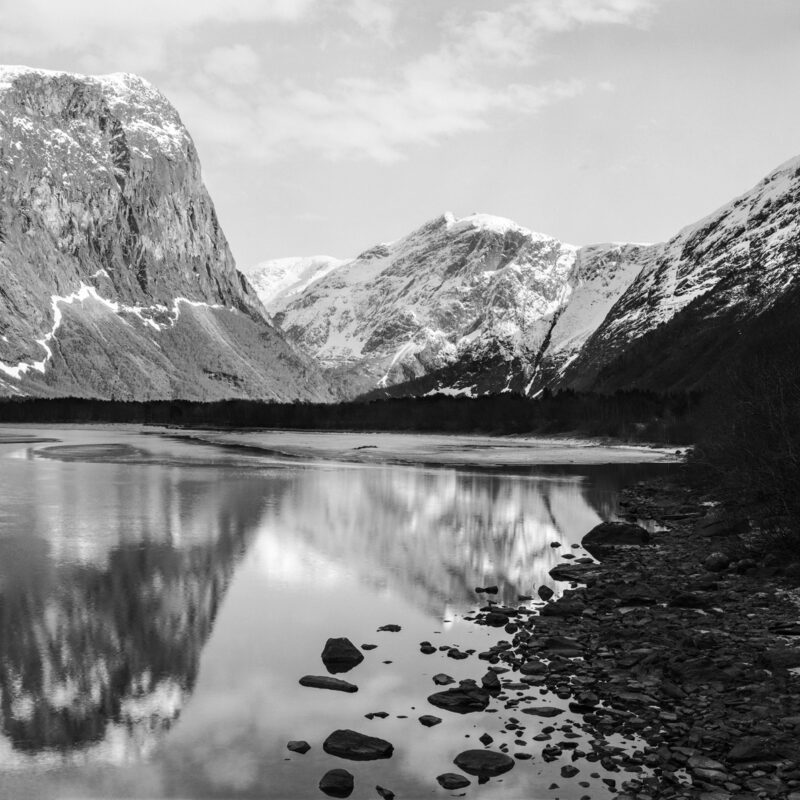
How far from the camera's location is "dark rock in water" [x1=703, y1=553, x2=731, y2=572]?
91.1 ft

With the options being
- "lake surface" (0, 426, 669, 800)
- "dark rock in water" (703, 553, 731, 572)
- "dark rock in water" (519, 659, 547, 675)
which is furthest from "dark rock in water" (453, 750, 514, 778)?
"dark rock in water" (703, 553, 731, 572)

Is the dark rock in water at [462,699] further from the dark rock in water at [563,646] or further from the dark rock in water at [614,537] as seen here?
the dark rock in water at [614,537]

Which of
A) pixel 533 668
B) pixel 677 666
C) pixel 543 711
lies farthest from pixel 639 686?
pixel 533 668

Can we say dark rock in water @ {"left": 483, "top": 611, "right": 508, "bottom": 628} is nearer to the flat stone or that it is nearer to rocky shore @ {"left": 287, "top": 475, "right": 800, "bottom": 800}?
rocky shore @ {"left": 287, "top": 475, "right": 800, "bottom": 800}

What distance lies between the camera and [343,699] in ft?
56.3

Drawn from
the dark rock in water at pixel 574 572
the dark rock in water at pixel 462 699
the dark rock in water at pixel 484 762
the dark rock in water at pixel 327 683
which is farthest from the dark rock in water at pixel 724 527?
the dark rock in water at pixel 484 762

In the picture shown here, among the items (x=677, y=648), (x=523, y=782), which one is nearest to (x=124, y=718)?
(x=523, y=782)

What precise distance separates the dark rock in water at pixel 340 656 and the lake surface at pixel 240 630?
36cm

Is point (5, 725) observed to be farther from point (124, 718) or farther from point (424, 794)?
point (424, 794)

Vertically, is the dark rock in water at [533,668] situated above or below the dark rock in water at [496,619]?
above

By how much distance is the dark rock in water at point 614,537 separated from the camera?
3453 cm

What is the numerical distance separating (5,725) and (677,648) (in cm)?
1359

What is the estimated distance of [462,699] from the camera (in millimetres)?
16484

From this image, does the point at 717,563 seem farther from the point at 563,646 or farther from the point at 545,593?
the point at 563,646
